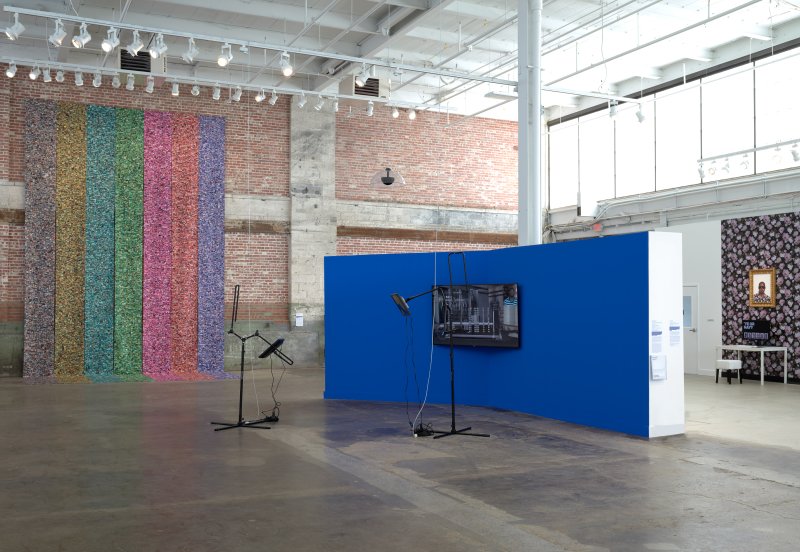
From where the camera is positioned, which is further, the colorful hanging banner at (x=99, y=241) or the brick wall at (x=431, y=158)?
the brick wall at (x=431, y=158)

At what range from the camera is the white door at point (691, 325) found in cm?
1477

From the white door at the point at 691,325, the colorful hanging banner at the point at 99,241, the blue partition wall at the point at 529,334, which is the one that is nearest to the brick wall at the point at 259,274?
the colorful hanging banner at the point at 99,241

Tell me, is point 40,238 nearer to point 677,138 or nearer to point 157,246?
point 157,246

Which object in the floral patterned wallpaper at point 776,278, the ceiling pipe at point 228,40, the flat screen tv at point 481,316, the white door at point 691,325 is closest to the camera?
the ceiling pipe at point 228,40

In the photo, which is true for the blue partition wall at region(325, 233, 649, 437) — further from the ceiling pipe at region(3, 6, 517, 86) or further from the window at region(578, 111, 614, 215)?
the window at region(578, 111, 614, 215)

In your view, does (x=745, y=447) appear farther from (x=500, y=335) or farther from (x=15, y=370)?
(x=15, y=370)

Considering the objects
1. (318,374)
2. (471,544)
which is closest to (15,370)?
(318,374)

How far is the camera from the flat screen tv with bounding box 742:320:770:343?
13453 mm

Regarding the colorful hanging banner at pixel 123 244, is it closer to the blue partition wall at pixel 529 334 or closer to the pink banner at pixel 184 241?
the pink banner at pixel 184 241

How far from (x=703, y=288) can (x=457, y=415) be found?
724cm

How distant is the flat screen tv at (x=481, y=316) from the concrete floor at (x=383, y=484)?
0.98 metres

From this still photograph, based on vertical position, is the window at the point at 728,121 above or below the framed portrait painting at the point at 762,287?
above

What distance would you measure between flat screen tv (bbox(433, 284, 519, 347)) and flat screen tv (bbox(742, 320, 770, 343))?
5.99 m

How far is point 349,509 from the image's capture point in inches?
204
